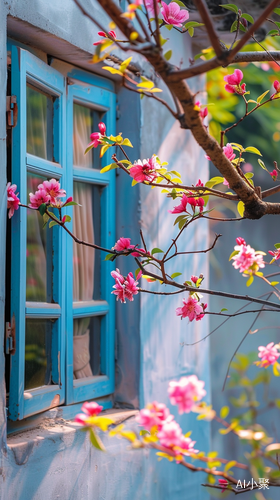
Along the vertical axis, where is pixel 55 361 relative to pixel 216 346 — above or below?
above

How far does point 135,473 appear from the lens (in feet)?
7.84

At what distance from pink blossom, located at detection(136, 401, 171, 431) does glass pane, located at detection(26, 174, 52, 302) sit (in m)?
1.12

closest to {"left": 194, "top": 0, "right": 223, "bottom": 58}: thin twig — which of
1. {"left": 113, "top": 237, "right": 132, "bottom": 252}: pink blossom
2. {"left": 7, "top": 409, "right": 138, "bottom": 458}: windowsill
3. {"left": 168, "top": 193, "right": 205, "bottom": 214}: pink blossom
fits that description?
{"left": 168, "top": 193, "right": 205, "bottom": 214}: pink blossom

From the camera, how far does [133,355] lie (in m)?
2.47

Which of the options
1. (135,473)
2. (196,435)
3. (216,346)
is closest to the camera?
(135,473)

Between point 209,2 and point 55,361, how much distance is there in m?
1.91

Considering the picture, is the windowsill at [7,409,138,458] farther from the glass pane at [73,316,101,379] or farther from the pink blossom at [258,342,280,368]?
the pink blossom at [258,342,280,368]

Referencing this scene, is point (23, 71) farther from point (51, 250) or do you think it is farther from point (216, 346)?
point (216, 346)

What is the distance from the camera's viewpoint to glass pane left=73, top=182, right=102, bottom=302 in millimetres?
2336

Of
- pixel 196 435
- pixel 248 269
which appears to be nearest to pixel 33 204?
pixel 248 269

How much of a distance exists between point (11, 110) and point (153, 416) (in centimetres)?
134

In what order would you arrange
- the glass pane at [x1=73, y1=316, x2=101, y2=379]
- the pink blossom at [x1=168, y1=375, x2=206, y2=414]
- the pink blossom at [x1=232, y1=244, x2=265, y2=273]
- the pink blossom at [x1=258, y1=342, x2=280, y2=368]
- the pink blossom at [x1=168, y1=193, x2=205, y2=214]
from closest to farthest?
the pink blossom at [x1=168, y1=375, x2=206, y2=414], the pink blossom at [x1=232, y1=244, x2=265, y2=273], the pink blossom at [x1=258, y1=342, x2=280, y2=368], the pink blossom at [x1=168, y1=193, x2=205, y2=214], the glass pane at [x1=73, y1=316, x2=101, y2=379]

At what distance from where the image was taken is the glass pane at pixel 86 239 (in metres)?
2.34

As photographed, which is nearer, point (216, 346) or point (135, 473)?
point (135, 473)
